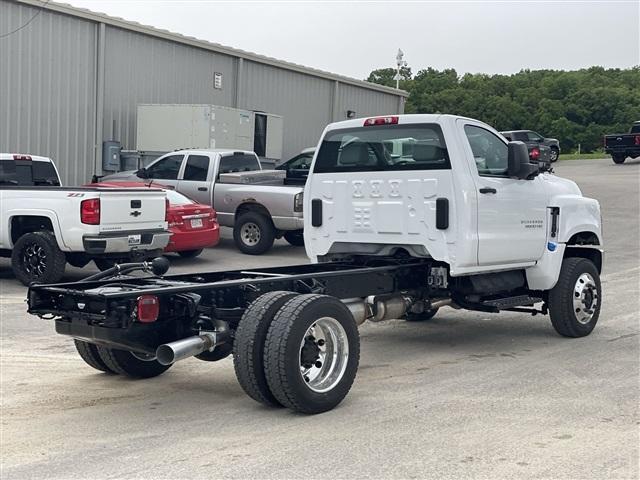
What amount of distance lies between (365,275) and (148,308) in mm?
2257

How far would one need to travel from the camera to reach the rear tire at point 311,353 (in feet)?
19.3

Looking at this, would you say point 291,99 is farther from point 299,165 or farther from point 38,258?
point 38,258

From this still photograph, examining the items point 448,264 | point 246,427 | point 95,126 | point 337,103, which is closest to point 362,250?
point 448,264

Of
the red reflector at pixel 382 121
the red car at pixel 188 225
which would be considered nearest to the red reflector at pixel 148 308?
the red reflector at pixel 382 121

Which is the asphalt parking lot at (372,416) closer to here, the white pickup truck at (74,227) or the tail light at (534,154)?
the tail light at (534,154)

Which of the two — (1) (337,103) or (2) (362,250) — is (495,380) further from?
(1) (337,103)

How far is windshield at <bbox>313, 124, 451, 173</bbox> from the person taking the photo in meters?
A: 7.94

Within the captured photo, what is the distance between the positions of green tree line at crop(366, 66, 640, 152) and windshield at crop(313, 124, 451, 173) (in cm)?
6007

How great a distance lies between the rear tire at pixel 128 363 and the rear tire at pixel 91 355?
44 mm

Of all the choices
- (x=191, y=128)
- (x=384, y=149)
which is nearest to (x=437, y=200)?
(x=384, y=149)

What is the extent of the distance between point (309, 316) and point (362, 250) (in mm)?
2466

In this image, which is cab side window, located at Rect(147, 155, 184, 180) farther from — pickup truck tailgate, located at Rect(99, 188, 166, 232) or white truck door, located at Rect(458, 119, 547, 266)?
white truck door, located at Rect(458, 119, 547, 266)

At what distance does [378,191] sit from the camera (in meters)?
8.22

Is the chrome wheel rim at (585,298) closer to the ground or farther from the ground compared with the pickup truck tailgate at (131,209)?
closer to the ground
